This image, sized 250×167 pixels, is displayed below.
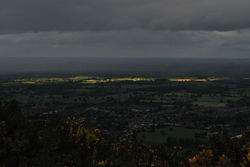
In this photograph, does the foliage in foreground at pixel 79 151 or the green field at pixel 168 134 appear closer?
the foliage in foreground at pixel 79 151

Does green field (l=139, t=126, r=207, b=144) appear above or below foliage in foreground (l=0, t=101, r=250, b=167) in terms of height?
below

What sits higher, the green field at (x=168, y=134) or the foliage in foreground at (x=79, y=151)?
the foliage in foreground at (x=79, y=151)

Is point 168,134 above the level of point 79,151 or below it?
below

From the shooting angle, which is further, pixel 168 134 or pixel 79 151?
pixel 168 134
